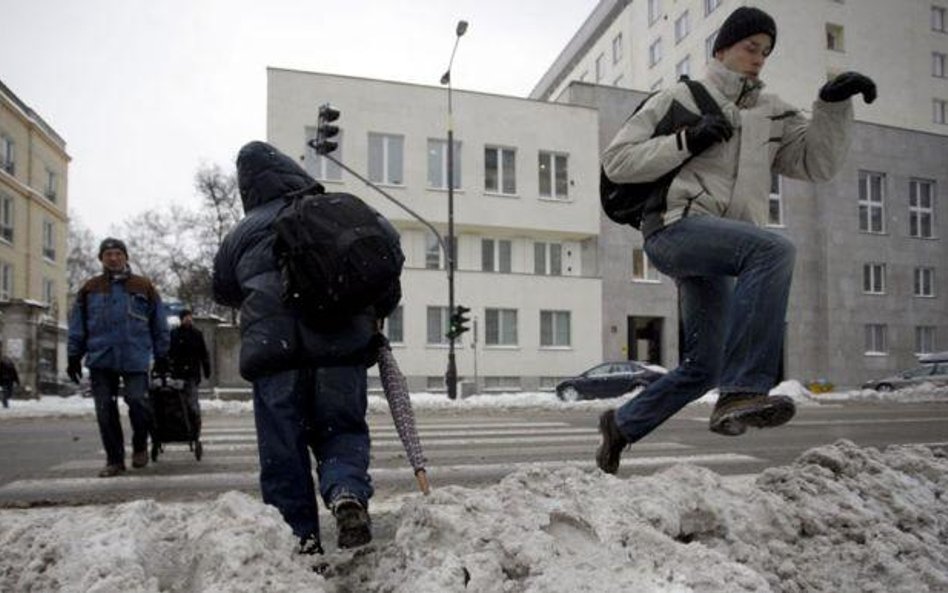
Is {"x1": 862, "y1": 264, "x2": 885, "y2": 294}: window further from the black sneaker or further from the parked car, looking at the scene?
the black sneaker

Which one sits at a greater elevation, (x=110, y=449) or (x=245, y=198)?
(x=245, y=198)

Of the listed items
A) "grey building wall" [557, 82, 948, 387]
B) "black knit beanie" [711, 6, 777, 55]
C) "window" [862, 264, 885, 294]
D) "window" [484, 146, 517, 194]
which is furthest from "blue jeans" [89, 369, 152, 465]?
"window" [862, 264, 885, 294]

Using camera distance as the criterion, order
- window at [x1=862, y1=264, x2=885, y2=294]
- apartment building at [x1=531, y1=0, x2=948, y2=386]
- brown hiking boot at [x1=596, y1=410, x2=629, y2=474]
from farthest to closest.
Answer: window at [x1=862, y1=264, x2=885, y2=294], apartment building at [x1=531, y1=0, x2=948, y2=386], brown hiking boot at [x1=596, y1=410, x2=629, y2=474]

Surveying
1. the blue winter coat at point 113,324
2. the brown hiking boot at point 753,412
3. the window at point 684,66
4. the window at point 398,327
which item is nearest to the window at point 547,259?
the window at point 398,327

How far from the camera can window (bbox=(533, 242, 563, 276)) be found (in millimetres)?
33562

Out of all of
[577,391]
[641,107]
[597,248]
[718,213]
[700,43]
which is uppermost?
[700,43]

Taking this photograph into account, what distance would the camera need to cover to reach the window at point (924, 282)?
38.6 m

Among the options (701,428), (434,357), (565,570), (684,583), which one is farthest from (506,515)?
(434,357)

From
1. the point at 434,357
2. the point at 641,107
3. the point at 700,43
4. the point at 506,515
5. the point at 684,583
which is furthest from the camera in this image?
the point at 700,43

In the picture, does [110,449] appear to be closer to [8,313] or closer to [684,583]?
[684,583]

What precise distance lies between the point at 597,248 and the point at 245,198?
30.0 meters

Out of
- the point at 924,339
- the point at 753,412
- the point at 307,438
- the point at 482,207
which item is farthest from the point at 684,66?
the point at 307,438

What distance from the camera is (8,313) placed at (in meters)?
26.3

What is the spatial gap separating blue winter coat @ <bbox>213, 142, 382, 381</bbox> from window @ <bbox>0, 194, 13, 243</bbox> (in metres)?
42.5
